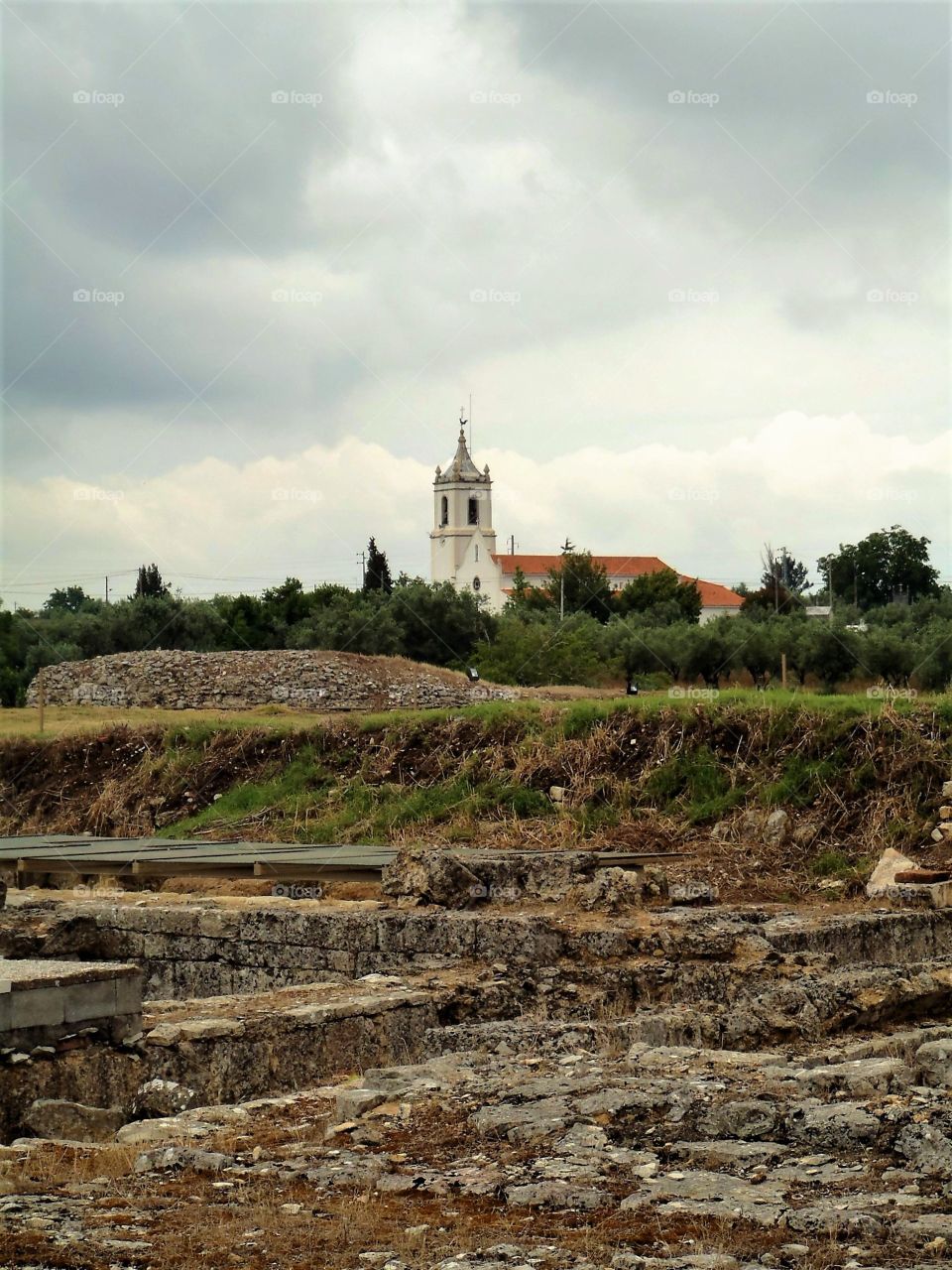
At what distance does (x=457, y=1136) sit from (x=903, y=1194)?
1.92 metres

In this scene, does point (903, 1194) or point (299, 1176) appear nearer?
point (903, 1194)

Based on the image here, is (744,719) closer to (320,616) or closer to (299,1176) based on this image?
(299,1176)

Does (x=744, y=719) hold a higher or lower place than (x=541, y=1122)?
higher

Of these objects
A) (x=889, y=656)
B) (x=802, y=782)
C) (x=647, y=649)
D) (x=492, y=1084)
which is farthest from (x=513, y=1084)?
(x=647, y=649)

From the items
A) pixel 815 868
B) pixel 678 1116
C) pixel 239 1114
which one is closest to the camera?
pixel 678 1116

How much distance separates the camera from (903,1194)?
5109mm

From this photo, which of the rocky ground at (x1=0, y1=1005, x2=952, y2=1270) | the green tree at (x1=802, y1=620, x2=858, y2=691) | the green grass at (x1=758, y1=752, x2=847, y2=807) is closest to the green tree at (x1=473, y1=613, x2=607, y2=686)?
the green tree at (x1=802, y1=620, x2=858, y2=691)

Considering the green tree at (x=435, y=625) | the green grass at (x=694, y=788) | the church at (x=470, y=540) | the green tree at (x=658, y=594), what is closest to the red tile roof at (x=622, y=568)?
the church at (x=470, y=540)

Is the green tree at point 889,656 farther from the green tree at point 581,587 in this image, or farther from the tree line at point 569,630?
the green tree at point 581,587

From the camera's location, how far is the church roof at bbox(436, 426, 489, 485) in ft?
326

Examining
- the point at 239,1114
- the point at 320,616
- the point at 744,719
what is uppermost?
the point at 320,616

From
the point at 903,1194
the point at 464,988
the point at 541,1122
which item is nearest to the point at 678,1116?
the point at 541,1122

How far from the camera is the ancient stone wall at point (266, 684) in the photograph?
33.0m

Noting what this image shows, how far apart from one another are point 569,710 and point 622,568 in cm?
8362
